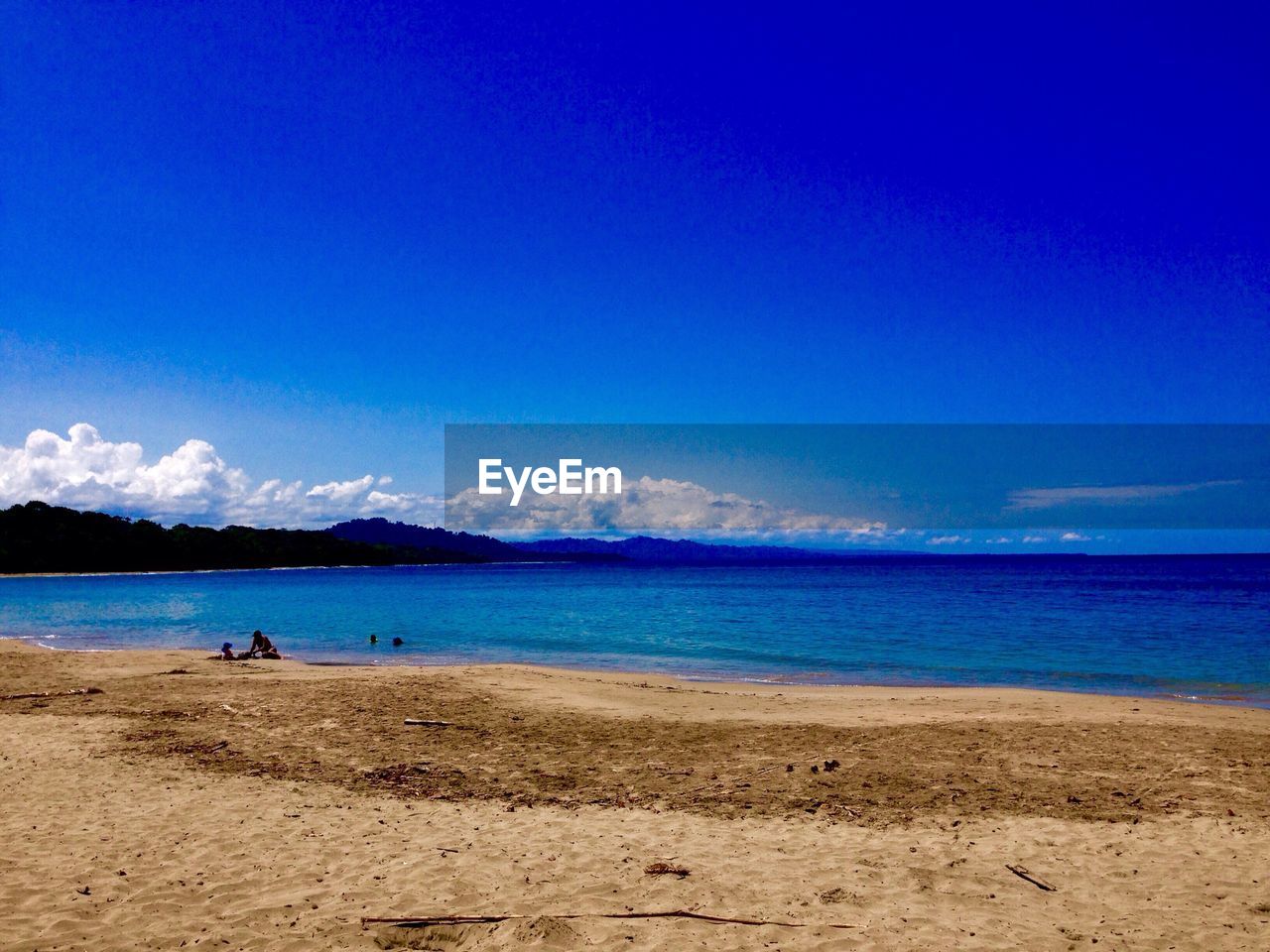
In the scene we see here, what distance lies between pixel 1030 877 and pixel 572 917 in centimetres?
474

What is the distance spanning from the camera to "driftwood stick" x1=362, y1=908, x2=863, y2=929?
6.78 metres

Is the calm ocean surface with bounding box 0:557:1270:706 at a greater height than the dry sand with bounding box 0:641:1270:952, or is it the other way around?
the dry sand with bounding box 0:641:1270:952

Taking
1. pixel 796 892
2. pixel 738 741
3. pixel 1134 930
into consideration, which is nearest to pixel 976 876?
pixel 1134 930

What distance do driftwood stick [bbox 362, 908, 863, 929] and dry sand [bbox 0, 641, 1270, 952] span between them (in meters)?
0.10

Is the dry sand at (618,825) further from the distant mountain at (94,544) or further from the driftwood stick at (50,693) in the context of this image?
the distant mountain at (94,544)

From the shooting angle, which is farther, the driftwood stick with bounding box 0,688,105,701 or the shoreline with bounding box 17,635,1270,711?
the shoreline with bounding box 17,635,1270,711

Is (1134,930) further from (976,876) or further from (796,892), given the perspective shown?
(796,892)

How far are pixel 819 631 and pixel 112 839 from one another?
3527 cm

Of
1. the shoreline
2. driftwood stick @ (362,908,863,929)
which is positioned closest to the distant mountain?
the shoreline

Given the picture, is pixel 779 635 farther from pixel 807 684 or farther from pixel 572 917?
pixel 572 917

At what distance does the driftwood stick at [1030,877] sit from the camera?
7699mm

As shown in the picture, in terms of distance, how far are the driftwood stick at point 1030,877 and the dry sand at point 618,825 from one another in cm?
10

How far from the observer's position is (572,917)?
6898 millimetres

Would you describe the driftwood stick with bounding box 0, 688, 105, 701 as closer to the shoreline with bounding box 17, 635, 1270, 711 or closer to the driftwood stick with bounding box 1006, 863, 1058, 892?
the shoreline with bounding box 17, 635, 1270, 711
